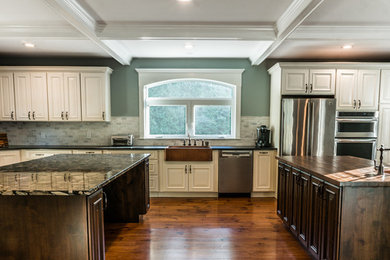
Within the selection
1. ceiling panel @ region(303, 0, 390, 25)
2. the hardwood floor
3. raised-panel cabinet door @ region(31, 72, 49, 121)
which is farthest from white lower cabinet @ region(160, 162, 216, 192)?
ceiling panel @ region(303, 0, 390, 25)

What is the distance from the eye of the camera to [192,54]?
12.7 ft

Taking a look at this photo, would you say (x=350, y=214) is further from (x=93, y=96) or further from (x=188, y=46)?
(x=93, y=96)

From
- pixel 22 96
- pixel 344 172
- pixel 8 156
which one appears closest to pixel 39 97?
pixel 22 96

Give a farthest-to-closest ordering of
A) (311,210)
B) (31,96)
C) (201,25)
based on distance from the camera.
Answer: (31,96), (201,25), (311,210)

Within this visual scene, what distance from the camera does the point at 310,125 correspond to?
3447mm

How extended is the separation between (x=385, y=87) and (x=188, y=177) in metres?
3.77

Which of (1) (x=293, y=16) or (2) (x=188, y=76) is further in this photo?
(2) (x=188, y=76)


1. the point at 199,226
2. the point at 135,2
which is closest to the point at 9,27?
the point at 135,2

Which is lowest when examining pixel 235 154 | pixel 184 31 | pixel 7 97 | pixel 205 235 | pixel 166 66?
pixel 205 235

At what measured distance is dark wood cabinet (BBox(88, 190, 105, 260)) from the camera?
Answer: 1.41 metres

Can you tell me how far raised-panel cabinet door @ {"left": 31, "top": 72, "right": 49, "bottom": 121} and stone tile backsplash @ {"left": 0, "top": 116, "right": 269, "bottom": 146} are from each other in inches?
12.1

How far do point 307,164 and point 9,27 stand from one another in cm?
398

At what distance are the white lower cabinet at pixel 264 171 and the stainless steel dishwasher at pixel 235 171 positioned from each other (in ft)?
0.31

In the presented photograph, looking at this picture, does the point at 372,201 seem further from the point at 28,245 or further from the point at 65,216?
the point at 28,245
